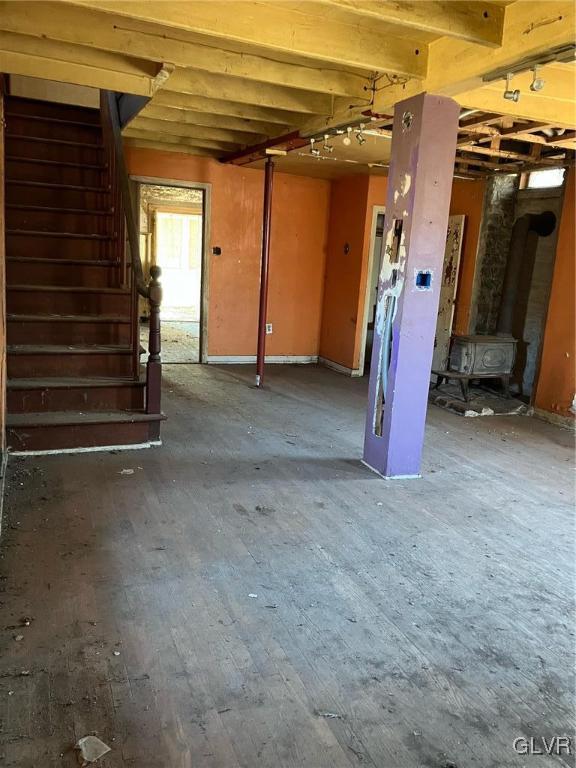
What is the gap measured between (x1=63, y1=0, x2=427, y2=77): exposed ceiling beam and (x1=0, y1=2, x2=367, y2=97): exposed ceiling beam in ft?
0.53

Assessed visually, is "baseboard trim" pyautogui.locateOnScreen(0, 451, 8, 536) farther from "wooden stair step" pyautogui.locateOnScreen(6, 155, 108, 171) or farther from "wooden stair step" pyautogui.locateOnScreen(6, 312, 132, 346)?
"wooden stair step" pyautogui.locateOnScreen(6, 155, 108, 171)

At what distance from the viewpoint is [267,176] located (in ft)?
18.6

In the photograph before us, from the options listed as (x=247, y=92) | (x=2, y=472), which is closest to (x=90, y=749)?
(x=2, y=472)

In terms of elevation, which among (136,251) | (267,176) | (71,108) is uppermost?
(71,108)

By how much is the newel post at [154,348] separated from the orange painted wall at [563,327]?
383 cm

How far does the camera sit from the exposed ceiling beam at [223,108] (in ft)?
14.0

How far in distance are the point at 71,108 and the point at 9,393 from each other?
3.23 metres

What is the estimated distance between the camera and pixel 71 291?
4316mm

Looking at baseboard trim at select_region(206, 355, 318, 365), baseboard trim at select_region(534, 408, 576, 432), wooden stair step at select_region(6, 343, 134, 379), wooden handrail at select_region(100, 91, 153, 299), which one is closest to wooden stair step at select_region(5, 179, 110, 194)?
wooden handrail at select_region(100, 91, 153, 299)

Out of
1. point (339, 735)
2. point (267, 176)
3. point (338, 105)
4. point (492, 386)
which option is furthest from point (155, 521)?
point (492, 386)

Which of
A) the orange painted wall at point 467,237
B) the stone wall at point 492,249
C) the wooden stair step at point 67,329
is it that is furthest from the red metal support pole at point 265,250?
the stone wall at point 492,249

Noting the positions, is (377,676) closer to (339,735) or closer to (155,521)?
(339,735)
